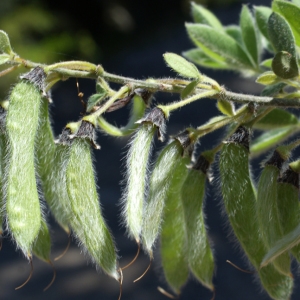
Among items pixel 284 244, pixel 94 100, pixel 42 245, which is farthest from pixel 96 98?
pixel 284 244

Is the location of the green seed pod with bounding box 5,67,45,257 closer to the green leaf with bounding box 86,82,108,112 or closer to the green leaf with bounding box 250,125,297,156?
the green leaf with bounding box 86,82,108,112

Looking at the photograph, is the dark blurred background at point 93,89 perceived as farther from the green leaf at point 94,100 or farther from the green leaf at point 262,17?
the green leaf at point 262,17

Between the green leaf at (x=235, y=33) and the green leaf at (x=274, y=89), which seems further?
the green leaf at (x=235, y=33)

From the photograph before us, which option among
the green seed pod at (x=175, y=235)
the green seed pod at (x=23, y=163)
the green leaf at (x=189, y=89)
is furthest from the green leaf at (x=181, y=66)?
the green seed pod at (x=23, y=163)

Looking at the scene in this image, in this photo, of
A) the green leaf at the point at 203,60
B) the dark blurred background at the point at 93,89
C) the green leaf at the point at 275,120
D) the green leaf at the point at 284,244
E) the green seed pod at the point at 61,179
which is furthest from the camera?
the dark blurred background at the point at 93,89

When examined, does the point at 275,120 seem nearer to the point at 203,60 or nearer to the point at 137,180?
the point at 203,60

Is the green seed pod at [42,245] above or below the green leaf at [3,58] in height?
below

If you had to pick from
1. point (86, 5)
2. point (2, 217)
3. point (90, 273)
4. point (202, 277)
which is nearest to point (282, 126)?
point (202, 277)

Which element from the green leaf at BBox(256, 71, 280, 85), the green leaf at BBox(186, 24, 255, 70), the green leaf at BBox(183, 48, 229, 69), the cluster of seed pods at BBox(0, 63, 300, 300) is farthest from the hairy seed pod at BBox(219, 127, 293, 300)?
the green leaf at BBox(183, 48, 229, 69)
